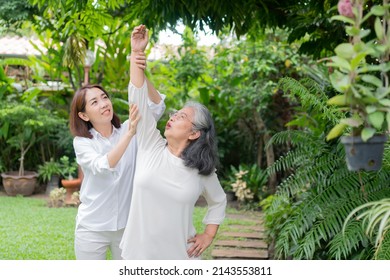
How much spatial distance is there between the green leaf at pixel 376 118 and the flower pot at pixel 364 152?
11cm

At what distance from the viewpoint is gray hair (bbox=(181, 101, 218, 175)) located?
7.52 ft

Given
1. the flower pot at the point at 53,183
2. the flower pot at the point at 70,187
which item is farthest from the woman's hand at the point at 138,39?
the flower pot at the point at 53,183

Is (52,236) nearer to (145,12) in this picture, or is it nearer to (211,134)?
(145,12)

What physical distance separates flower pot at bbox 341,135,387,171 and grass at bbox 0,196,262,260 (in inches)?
140

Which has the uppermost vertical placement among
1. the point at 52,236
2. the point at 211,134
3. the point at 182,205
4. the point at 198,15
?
the point at 198,15

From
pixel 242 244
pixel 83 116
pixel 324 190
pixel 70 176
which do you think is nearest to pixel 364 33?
pixel 83 116

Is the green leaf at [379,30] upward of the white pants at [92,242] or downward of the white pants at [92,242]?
upward

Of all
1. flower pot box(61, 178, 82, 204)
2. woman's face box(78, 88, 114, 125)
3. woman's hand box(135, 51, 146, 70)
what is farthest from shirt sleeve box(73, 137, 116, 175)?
flower pot box(61, 178, 82, 204)

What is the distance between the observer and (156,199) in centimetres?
222

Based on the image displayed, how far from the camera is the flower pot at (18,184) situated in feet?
26.3

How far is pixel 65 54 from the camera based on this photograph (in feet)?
20.6

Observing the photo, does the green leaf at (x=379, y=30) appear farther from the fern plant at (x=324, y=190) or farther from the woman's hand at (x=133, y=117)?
the fern plant at (x=324, y=190)

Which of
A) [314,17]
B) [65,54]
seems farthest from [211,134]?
[65,54]

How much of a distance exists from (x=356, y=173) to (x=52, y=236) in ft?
11.5
